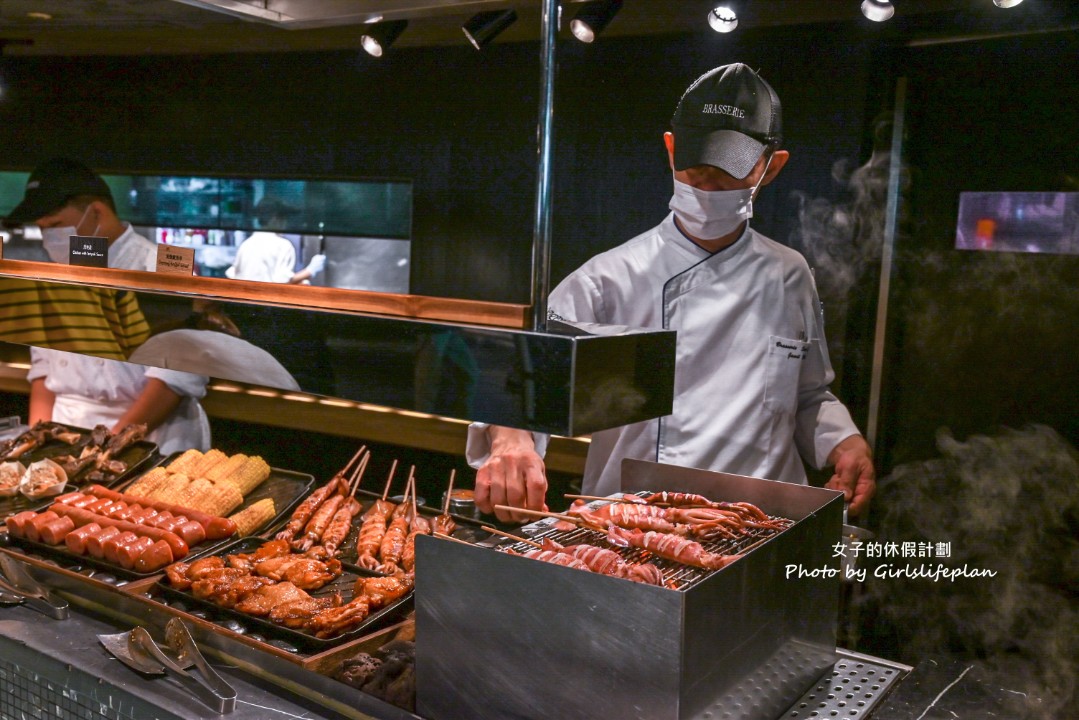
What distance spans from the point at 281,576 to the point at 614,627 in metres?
1.21

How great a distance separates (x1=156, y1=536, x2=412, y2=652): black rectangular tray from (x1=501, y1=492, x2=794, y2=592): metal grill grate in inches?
15.7

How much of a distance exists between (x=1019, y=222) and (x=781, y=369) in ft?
7.44

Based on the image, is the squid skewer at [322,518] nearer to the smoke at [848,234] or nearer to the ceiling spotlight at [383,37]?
the ceiling spotlight at [383,37]

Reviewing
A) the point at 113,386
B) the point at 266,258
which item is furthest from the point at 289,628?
the point at 266,258

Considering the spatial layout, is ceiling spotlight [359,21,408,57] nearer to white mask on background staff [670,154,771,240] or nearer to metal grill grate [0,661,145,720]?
white mask on background staff [670,154,771,240]

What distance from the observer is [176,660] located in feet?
6.31

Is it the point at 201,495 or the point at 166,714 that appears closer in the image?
the point at 166,714

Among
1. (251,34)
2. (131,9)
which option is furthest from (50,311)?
(251,34)

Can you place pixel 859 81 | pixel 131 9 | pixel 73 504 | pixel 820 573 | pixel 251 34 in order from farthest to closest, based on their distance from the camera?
pixel 251 34 < pixel 859 81 < pixel 131 9 < pixel 73 504 < pixel 820 573

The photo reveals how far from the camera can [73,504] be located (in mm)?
2830

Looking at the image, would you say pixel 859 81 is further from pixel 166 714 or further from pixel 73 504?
pixel 166 714

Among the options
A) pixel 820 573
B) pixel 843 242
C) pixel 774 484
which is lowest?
pixel 820 573

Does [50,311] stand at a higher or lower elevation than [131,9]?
lower

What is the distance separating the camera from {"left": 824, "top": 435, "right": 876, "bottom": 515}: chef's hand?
2838mm
